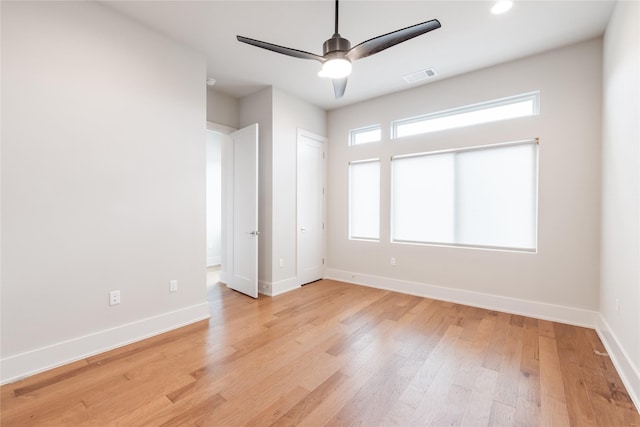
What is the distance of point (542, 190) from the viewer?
123 inches

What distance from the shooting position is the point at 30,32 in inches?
81.4

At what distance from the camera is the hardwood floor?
5.43 ft

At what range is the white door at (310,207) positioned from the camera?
14.7 ft

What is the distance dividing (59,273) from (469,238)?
170 inches

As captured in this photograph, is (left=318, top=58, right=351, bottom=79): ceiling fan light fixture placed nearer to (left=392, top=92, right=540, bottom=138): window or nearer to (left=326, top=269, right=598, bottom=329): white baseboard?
(left=392, top=92, right=540, bottom=138): window

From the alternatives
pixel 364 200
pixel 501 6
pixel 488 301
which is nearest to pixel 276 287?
pixel 364 200

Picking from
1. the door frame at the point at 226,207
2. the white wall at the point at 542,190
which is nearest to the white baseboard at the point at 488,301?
the white wall at the point at 542,190

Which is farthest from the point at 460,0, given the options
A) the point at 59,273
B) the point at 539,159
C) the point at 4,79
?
the point at 59,273

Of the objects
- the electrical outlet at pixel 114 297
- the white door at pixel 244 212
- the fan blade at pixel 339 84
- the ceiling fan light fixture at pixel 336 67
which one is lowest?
the electrical outlet at pixel 114 297

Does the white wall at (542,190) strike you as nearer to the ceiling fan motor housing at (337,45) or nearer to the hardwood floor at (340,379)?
the hardwood floor at (340,379)

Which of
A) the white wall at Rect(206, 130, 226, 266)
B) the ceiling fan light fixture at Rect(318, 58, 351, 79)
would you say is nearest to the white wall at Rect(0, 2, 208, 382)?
the ceiling fan light fixture at Rect(318, 58, 351, 79)

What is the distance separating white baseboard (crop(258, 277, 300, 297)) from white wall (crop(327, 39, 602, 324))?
1496 millimetres

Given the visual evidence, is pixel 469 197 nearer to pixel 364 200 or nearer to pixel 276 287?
pixel 364 200

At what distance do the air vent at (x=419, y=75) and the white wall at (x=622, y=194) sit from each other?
1.61 meters
